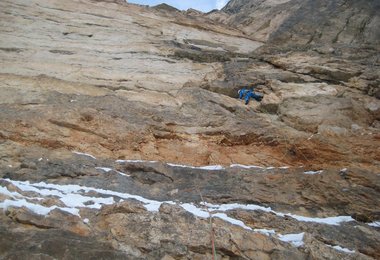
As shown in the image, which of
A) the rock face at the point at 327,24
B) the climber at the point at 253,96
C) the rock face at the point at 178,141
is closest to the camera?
the rock face at the point at 178,141

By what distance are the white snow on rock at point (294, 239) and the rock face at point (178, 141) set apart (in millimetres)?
30

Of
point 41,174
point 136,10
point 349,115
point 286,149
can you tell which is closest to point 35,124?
point 41,174

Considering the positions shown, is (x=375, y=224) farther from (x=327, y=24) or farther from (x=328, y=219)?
(x=327, y=24)

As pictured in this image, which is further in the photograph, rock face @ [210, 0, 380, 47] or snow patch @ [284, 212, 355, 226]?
rock face @ [210, 0, 380, 47]

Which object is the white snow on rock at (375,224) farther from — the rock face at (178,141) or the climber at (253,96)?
the climber at (253,96)

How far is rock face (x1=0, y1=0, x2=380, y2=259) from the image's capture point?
25.1 ft

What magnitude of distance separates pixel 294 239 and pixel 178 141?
4409mm

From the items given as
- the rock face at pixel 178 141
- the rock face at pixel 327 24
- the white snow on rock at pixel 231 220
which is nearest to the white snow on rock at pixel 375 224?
the rock face at pixel 178 141

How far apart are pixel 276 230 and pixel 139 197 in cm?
298

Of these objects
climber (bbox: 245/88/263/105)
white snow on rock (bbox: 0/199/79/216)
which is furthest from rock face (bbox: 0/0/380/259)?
climber (bbox: 245/88/263/105)

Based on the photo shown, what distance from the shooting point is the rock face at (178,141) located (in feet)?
25.1

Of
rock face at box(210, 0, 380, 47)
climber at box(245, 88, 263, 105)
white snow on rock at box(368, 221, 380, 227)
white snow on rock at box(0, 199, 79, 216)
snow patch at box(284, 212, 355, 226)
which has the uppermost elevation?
rock face at box(210, 0, 380, 47)

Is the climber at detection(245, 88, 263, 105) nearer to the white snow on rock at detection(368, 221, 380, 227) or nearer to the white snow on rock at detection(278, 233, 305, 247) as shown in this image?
the white snow on rock at detection(368, 221, 380, 227)

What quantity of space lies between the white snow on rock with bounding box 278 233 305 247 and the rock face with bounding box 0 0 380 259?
0.03 meters
